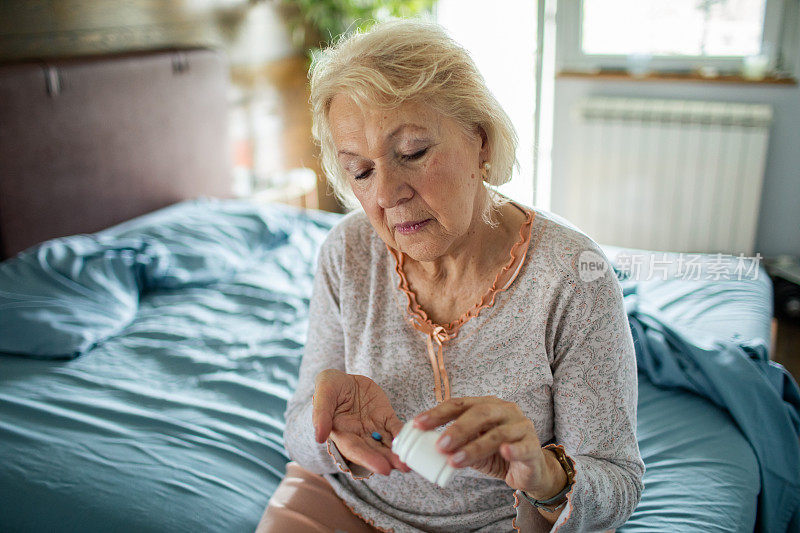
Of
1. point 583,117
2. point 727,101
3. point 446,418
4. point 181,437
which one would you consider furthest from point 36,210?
point 727,101

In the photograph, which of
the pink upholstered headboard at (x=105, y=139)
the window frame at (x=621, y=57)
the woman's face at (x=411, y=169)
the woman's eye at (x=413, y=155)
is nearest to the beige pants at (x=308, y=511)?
the woman's face at (x=411, y=169)

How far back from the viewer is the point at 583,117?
3260 millimetres

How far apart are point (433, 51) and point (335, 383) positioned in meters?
0.51

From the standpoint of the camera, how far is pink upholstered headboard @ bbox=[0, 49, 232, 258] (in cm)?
211

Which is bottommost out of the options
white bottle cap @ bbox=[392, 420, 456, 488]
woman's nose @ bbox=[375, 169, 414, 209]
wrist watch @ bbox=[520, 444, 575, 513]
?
wrist watch @ bbox=[520, 444, 575, 513]

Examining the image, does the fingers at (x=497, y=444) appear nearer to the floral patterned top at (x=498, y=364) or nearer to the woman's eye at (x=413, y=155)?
the floral patterned top at (x=498, y=364)

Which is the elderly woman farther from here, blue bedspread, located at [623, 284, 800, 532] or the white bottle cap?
blue bedspread, located at [623, 284, 800, 532]

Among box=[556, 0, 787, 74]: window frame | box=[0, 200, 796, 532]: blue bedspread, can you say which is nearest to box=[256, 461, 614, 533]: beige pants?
box=[0, 200, 796, 532]: blue bedspread

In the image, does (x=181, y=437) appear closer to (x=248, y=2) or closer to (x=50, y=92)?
(x=50, y=92)

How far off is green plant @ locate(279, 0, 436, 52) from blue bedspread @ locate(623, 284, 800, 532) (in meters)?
2.22

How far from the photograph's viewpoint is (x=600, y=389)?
93cm

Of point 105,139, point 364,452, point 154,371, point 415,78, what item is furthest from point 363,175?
point 105,139

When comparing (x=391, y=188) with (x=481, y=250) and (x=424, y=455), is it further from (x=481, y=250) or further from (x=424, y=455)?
(x=424, y=455)

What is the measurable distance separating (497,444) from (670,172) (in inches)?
109
